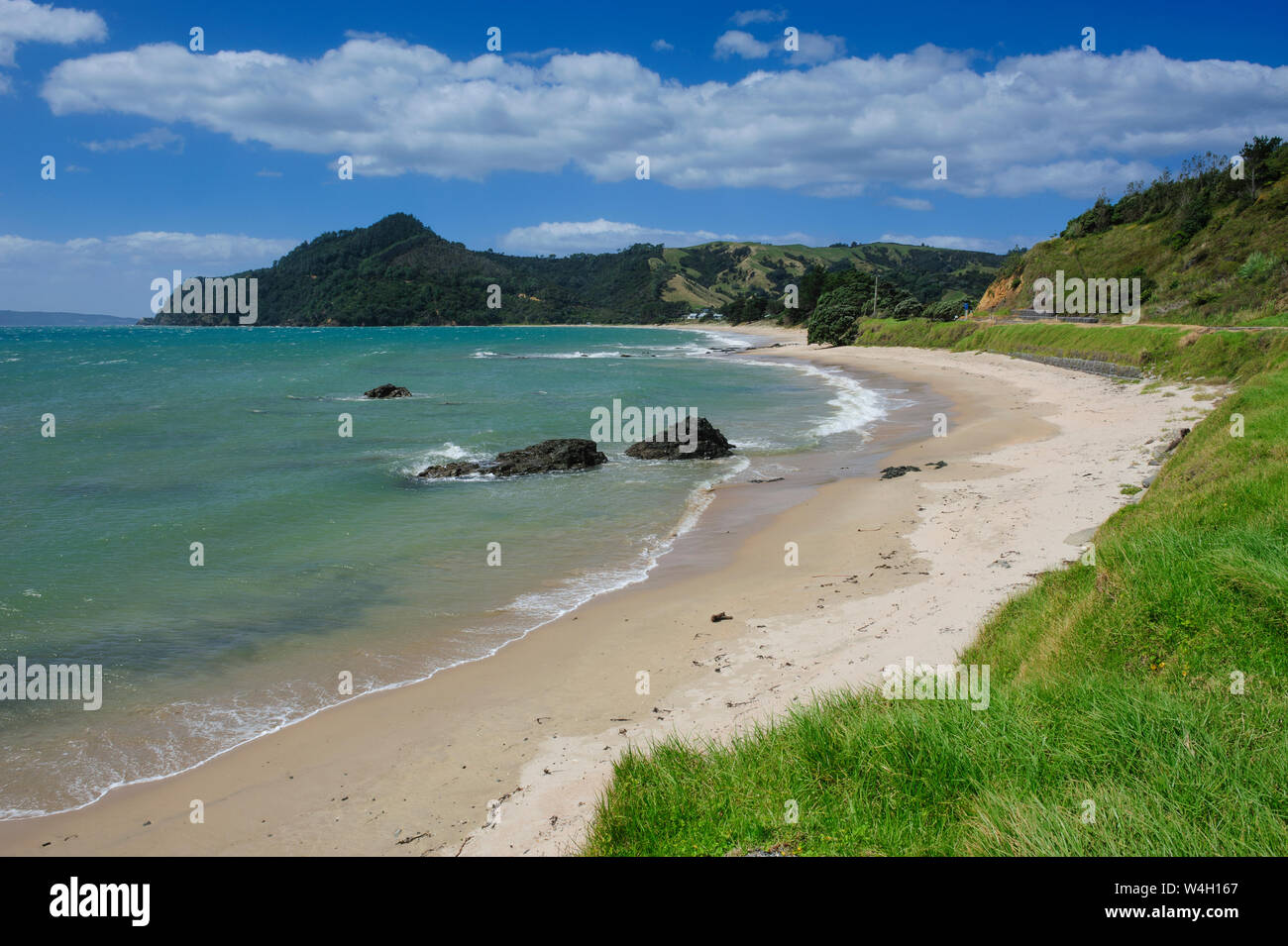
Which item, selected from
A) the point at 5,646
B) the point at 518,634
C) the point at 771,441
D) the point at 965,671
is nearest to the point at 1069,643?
the point at 965,671

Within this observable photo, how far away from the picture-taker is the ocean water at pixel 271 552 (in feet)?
27.6

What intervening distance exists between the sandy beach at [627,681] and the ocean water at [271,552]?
2.34 ft

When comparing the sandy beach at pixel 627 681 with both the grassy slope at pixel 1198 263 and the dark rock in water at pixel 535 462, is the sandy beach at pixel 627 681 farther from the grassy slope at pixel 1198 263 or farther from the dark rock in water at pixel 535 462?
the grassy slope at pixel 1198 263

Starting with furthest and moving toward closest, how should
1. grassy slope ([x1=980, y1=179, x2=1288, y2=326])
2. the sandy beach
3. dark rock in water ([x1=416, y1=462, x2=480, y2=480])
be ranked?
grassy slope ([x1=980, y1=179, x2=1288, y2=326]) < dark rock in water ([x1=416, y1=462, x2=480, y2=480]) < the sandy beach

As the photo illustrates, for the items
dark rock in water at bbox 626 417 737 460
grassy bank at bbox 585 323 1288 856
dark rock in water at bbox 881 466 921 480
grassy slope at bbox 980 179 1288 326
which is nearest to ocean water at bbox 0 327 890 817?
dark rock in water at bbox 626 417 737 460

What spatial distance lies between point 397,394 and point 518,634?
116 ft

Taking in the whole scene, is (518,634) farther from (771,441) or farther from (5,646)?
(771,441)

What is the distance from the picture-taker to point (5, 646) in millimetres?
10070

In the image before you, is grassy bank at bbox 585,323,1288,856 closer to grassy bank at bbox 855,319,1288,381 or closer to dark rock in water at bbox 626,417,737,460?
dark rock in water at bbox 626,417,737,460

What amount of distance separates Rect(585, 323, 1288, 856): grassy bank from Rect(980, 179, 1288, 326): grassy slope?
3005cm

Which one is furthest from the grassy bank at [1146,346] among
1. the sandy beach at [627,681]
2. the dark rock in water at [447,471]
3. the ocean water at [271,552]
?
the dark rock in water at [447,471]

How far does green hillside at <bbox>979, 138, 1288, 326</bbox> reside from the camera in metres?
36.8

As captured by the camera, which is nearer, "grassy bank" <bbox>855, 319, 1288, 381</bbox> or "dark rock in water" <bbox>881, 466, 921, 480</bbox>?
"dark rock in water" <bbox>881, 466, 921, 480</bbox>

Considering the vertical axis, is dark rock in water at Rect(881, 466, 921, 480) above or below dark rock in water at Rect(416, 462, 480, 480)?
above
